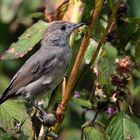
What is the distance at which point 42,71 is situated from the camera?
4.15 m

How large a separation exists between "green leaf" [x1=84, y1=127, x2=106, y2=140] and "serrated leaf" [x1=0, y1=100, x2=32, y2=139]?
32 cm

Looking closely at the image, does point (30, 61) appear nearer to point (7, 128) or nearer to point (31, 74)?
point (31, 74)

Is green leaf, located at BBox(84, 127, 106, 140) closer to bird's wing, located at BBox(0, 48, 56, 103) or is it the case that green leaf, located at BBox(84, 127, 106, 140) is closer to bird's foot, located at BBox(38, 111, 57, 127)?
bird's foot, located at BBox(38, 111, 57, 127)

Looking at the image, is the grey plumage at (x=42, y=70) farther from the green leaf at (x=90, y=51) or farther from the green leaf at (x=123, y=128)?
the green leaf at (x=123, y=128)

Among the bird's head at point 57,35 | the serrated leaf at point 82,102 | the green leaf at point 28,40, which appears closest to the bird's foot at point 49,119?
the serrated leaf at point 82,102

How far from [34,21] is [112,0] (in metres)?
1.14

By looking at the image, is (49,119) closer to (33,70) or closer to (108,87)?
(108,87)

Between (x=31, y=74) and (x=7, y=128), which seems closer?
(x=7, y=128)

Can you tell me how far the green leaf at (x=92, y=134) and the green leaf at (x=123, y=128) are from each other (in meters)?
0.06

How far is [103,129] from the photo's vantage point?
316 centimetres

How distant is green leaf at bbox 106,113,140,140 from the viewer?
299cm

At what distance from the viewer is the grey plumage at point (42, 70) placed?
12.8 feet

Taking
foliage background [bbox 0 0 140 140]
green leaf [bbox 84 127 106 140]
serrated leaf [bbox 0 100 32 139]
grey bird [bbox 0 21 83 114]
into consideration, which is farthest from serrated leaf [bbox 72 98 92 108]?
grey bird [bbox 0 21 83 114]

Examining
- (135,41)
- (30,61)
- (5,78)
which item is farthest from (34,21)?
(5,78)
